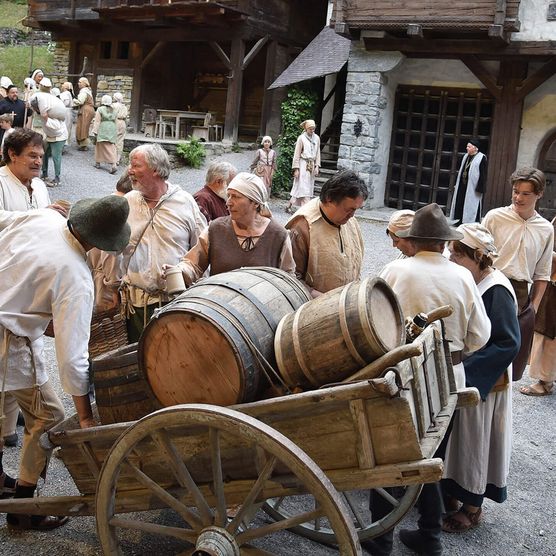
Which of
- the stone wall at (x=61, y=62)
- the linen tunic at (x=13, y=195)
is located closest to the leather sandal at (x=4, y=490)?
the linen tunic at (x=13, y=195)

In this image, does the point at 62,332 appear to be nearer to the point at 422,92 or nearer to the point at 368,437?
the point at 368,437

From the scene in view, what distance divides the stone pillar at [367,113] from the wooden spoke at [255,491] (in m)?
12.9

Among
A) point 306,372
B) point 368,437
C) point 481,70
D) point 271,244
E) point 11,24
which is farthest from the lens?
point 11,24

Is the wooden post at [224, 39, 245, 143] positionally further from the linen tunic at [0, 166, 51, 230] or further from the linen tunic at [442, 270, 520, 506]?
the linen tunic at [442, 270, 520, 506]

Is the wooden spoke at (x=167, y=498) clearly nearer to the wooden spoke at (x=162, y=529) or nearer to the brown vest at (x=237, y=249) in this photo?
the wooden spoke at (x=162, y=529)

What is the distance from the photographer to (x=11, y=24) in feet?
118

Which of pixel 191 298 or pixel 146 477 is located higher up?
pixel 191 298

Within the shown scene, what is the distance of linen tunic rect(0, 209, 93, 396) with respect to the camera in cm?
324

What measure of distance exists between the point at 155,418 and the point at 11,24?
1491 inches

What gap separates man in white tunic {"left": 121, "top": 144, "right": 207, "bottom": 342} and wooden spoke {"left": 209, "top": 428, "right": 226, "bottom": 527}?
6.58 ft

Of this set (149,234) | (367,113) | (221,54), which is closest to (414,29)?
(367,113)

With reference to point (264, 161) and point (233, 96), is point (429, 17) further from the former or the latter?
point (233, 96)

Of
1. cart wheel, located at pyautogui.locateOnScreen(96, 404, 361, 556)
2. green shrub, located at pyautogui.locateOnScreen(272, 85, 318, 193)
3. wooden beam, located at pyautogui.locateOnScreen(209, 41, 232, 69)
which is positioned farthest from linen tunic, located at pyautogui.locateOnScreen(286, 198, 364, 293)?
wooden beam, located at pyautogui.locateOnScreen(209, 41, 232, 69)

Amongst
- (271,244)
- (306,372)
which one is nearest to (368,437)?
(306,372)
